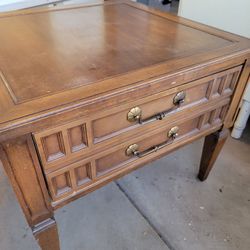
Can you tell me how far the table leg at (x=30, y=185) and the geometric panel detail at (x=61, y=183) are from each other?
3 centimetres

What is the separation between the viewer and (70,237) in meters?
0.98

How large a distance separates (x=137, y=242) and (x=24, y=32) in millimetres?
874

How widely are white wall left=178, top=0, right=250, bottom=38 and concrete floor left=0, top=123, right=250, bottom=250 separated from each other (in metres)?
0.70

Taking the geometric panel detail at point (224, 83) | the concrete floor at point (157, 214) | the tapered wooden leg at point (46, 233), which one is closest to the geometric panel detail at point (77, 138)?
the tapered wooden leg at point (46, 233)

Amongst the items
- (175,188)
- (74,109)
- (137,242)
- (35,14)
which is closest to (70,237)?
(137,242)

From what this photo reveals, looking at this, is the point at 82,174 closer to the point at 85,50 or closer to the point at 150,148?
the point at 150,148

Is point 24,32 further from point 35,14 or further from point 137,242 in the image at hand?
A: point 137,242

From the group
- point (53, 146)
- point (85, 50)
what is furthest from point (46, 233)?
point (85, 50)

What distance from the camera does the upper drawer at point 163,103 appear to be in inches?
24.5

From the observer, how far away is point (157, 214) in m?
1.06

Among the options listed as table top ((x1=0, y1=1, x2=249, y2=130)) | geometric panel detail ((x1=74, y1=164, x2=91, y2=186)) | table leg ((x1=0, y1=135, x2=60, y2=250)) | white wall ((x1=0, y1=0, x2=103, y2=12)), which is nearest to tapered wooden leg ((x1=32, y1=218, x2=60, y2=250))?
table leg ((x1=0, y1=135, x2=60, y2=250))

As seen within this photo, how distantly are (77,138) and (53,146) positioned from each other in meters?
0.06

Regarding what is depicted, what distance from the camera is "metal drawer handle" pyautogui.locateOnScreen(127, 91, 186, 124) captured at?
2.10 feet

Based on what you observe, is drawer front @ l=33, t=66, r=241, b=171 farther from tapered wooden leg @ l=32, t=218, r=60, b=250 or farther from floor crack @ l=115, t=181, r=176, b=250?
floor crack @ l=115, t=181, r=176, b=250
